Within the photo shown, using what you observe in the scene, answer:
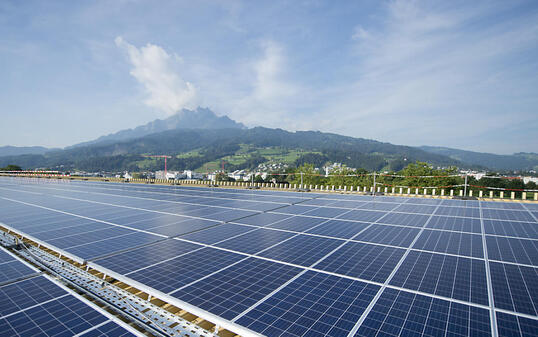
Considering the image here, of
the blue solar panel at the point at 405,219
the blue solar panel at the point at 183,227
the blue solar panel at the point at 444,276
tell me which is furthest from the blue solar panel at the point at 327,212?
the blue solar panel at the point at 444,276

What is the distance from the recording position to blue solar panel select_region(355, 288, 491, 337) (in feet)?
11.0

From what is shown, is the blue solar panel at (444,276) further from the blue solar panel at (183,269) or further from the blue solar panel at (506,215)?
the blue solar panel at (506,215)

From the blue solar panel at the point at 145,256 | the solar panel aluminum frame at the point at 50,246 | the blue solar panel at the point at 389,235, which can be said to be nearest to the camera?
the blue solar panel at the point at 145,256

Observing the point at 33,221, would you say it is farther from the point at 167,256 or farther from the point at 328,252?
the point at 328,252

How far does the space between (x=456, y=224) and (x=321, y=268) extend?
7.25 metres

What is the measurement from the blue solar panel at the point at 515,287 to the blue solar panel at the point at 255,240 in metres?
4.80

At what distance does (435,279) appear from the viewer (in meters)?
4.98

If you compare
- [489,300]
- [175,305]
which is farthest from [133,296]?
[489,300]

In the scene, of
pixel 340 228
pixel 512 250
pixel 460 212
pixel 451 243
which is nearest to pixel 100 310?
pixel 340 228

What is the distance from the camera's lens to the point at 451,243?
7.26 meters

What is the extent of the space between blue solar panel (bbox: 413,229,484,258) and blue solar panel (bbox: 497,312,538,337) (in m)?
3.00

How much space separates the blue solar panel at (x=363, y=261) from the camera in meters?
5.25

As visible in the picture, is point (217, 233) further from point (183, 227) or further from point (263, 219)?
point (263, 219)

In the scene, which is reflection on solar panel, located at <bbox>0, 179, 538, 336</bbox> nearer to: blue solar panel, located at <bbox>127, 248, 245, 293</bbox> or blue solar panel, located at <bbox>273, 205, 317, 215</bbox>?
blue solar panel, located at <bbox>127, 248, 245, 293</bbox>
